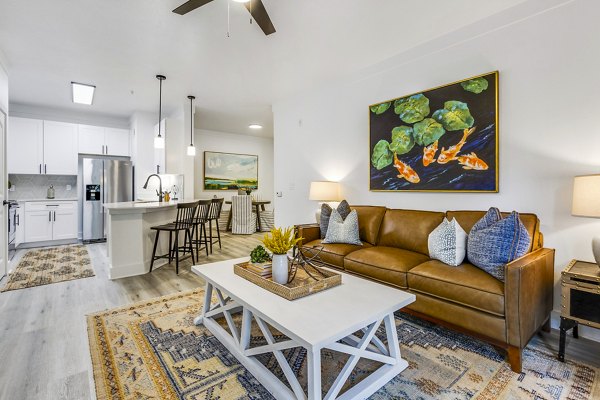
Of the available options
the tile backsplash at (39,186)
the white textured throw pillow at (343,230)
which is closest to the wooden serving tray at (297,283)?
the white textured throw pillow at (343,230)

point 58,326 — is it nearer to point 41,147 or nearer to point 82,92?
point 82,92

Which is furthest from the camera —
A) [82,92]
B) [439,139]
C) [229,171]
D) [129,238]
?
[229,171]

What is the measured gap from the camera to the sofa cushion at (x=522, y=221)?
2.21m

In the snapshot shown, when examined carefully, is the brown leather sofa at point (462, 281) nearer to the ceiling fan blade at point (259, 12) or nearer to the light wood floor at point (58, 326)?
the light wood floor at point (58, 326)

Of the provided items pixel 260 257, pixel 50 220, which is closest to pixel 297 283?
pixel 260 257

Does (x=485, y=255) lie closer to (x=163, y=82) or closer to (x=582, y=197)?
(x=582, y=197)

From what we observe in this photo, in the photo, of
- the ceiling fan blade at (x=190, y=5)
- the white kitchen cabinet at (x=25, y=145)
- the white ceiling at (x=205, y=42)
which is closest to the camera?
the ceiling fan blade at (x=190, y=5)

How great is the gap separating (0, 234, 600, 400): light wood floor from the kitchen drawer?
2.53 metres

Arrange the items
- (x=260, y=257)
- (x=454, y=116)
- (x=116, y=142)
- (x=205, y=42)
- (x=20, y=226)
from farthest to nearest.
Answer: (x=116, y=142) < (x=20, y=226) < (x=205, y=42) < (x=454, y=116) < (x=260, y=257)

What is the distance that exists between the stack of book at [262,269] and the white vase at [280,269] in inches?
4.8

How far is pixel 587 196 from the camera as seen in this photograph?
186cm

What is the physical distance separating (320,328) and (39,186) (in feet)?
22.6

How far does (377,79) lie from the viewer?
3594 millimetres

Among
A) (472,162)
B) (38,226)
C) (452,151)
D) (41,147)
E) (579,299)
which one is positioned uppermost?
(41,147)
